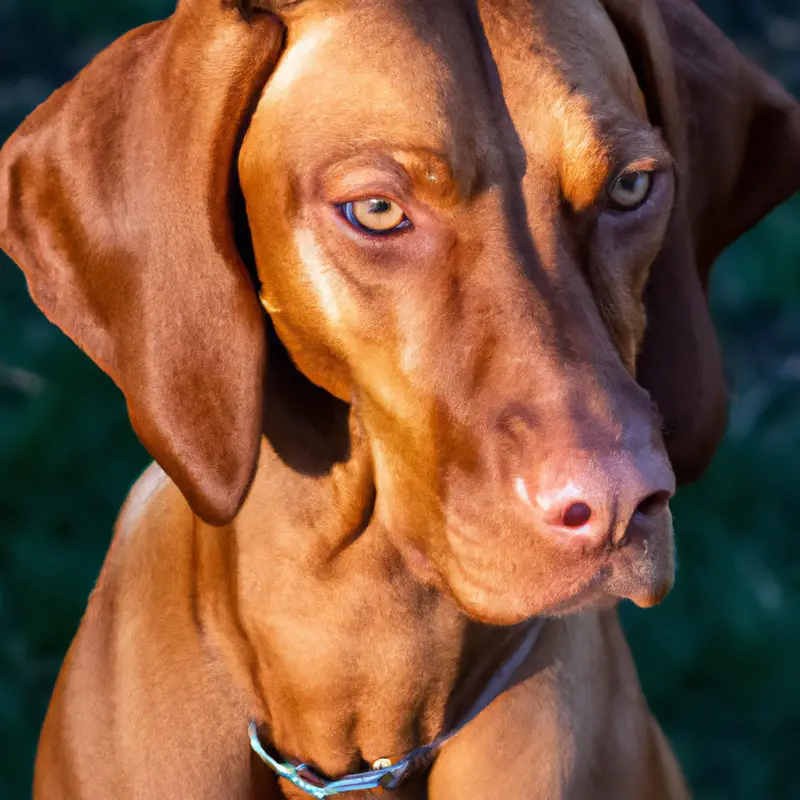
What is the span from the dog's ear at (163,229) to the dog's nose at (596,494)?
513mm

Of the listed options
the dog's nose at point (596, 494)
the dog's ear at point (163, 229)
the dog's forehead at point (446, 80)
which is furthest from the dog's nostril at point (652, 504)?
the dog's ear at point (163, 229)

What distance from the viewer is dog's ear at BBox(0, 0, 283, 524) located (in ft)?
6.39

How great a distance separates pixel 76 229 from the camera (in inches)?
81.2

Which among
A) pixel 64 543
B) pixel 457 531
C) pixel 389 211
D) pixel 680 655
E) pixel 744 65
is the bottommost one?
pixel 680 655

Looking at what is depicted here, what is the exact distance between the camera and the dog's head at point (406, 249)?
71.0 inches

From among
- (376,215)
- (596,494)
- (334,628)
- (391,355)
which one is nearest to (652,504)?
(596,494)

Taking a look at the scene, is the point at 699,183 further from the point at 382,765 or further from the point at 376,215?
the point at 382,765

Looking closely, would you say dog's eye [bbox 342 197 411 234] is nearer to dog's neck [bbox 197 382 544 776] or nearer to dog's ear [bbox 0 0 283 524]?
dog's ear [bbox 0 0 283 524]

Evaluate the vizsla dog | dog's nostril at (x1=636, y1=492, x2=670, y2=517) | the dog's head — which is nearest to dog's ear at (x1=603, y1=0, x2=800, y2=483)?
the vizsla dog

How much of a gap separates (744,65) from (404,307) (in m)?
0.95

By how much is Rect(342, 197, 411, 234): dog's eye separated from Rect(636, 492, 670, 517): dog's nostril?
487 mm

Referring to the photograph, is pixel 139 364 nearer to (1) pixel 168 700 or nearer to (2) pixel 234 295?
(2) pixel 234 295

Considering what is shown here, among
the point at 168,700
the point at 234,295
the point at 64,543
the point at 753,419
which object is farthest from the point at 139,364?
the point at 753,419

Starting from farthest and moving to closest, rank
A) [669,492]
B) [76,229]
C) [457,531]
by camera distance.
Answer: [76,229], [457,531], [669,492]
